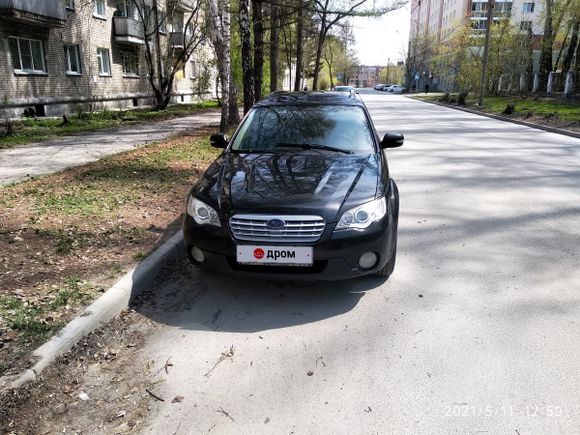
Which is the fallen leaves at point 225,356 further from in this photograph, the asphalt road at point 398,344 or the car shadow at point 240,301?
the car shadow at point 240,301

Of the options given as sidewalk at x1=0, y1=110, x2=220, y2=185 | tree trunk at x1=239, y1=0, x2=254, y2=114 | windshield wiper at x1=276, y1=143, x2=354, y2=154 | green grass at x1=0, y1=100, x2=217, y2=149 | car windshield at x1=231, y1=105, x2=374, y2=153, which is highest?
tree trunk at x1=239, y1=0, x2=254, y2=114

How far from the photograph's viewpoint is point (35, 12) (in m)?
18.9

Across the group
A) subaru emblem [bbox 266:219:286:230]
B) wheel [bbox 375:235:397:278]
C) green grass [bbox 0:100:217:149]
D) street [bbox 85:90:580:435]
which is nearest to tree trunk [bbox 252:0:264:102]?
green grass [bbox 0:100:217:149]

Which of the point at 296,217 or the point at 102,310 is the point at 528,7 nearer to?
the point at 296,217

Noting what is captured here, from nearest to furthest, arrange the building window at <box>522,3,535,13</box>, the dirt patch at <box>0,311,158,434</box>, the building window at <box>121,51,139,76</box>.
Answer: the dirt patch at <box>0,311,158,434</box>
the building window at <box>121,51,139,76</box>
the building window at <box>522,3,535,13</box>

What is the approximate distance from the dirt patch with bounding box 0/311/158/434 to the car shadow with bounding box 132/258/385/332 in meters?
0.46

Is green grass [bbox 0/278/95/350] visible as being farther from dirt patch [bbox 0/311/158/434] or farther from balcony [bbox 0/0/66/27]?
balcony [bbox 0/0/66/27]

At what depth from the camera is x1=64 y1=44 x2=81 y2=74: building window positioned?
2312cm

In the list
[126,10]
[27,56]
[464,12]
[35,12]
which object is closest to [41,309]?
[35,12]

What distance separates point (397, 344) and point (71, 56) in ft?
82.5

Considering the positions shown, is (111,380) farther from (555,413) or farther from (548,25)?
(548,25)

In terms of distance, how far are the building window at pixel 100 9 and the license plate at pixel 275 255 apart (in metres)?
26.0

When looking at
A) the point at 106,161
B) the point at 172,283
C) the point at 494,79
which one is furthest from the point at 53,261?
the point at 494,79

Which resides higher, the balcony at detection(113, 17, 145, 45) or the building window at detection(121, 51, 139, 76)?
the balcony at detection(113, 17, 145, 45)
